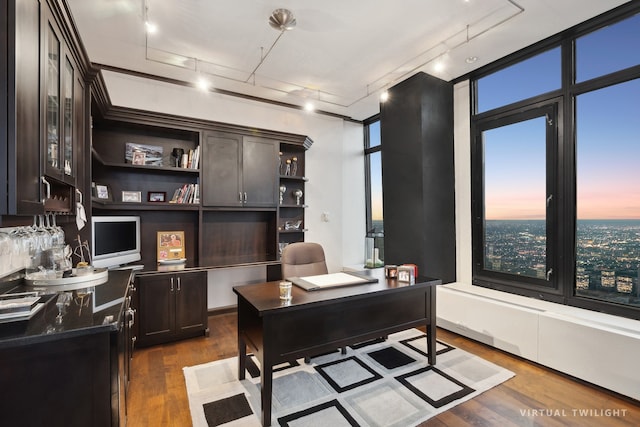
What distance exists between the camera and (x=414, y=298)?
257 cm

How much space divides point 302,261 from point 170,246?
1761mm

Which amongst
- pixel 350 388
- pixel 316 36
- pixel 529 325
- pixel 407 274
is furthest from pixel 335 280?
pixel 316 36

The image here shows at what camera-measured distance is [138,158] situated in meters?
3.41

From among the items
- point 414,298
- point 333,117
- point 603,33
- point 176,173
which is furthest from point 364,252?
point 603,33

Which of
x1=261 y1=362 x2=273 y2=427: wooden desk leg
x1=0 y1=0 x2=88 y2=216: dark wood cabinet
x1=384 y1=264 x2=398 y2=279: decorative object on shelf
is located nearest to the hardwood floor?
x1=261 y1=362 x2=273 y2=427: wooden desk leg

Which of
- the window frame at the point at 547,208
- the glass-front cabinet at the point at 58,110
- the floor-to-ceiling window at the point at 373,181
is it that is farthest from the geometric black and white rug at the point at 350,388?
the floor-to-ceiling window at the point at 373,181

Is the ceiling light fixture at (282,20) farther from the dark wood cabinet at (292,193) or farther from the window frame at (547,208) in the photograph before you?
the window frame at (547,208)

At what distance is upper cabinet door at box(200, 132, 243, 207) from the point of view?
3.61 metres

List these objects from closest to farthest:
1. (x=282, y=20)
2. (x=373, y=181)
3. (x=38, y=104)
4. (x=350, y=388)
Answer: (x=38, y=104) → (x=350, y=388) → (x=282, y=20) → (x=373, y=181)

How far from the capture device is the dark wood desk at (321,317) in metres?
1.91

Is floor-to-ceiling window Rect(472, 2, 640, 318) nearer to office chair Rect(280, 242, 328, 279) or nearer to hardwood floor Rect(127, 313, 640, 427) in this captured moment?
hardwood floor Rect(127, 313, 640, 427)

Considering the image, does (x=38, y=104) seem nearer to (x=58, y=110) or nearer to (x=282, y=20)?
(x=58, y=110)

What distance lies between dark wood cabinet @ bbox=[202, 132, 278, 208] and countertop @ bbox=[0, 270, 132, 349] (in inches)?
81.1

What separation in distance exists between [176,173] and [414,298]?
3.05 metres
